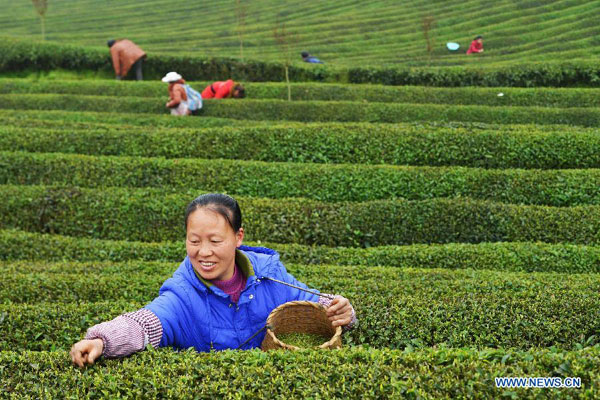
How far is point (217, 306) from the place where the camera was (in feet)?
14.4

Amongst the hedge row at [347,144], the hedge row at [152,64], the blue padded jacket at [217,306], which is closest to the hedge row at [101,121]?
the hedge row at [347,144]

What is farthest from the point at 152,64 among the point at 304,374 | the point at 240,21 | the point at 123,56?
the point at 304,374

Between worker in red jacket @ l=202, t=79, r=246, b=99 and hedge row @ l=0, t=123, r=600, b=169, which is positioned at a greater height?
worker in red jacket @ l=202, t=79, r=246, b=99

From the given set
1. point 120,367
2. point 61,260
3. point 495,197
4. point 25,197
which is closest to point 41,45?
point 25,197

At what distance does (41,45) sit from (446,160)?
19.1 m

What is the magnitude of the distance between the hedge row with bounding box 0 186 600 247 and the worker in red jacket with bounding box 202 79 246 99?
28.6ft

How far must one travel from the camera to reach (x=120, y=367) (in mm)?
3926

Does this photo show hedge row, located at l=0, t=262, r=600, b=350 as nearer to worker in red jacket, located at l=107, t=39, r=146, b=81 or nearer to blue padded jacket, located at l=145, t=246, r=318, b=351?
blue padded jacket, located at l=145, t=246, r=318, b=351

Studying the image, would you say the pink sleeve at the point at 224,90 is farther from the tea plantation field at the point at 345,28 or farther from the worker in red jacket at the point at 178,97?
the tea plantation field at the point at 345,28

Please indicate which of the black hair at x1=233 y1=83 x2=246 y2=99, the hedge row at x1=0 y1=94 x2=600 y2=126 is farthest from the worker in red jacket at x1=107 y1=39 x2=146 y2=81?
the black hair at x1=233 y1=83 x2=246 y2=99

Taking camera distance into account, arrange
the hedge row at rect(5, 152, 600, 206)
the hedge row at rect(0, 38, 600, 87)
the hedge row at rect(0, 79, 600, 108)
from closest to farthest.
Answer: the hedge row at rect(5, 152, 600, 206) < the hedge row at rect(0, 79, 600, 108) < the hedge row at rect(0, 38, 600, 87)

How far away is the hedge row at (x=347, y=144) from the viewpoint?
40.7 ft

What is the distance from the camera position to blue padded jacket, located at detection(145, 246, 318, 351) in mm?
4254

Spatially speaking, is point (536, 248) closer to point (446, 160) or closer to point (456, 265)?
point (456, 265)
